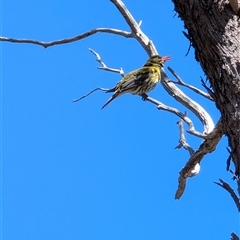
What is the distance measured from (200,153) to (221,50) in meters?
0.83

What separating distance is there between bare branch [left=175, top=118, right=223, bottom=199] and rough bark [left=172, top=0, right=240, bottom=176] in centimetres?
40

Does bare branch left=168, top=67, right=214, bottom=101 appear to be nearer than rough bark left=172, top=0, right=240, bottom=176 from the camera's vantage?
No

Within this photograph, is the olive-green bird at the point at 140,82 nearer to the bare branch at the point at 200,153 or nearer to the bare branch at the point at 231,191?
the bare branch at the point at 200,153

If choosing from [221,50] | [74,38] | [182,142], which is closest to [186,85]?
[182,142]

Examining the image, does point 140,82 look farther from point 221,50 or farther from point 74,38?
point 221,50

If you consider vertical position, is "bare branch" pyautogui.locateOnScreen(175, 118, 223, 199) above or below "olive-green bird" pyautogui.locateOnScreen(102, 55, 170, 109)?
below

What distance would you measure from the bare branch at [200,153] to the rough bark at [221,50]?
405 millimetres

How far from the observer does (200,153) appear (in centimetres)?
304

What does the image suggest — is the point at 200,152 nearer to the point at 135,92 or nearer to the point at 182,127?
the point at 182,127

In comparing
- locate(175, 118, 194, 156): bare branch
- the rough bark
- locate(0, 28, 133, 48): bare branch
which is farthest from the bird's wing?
the rough bark

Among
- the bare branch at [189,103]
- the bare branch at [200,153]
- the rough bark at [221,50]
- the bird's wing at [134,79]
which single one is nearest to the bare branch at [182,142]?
the bare branch at [189,103]

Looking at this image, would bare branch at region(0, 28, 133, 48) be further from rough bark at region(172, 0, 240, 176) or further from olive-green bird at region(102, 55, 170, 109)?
olive-green bird at region(102, 55, 170, 109)

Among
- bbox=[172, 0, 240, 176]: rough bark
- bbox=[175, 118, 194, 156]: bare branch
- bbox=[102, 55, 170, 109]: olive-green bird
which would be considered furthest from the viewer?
bbox=[102, 55, 170, 109]: olive-green bird

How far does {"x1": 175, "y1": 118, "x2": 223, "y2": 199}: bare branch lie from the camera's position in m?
2.89
